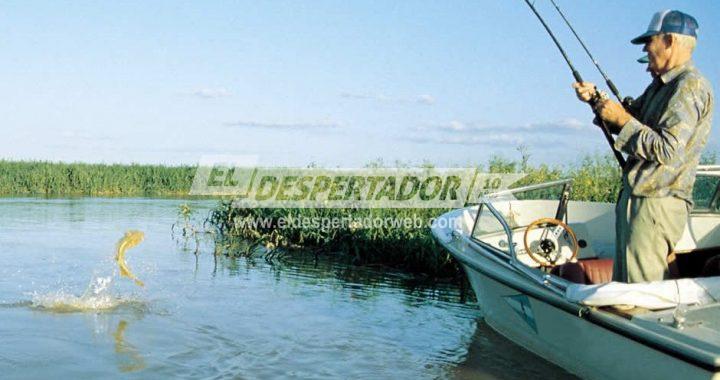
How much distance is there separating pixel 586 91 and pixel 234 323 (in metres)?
4.74

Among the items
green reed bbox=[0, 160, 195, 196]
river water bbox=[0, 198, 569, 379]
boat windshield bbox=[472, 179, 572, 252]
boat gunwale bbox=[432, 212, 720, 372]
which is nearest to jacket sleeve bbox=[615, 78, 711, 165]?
boat gunwale bbox=[432, 212, 720, 372]

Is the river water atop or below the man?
below

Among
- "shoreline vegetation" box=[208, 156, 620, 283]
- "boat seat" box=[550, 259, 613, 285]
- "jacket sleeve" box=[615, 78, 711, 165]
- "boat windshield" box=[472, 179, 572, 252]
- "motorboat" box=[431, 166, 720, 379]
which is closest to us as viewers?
"motorboat" box=[431, 166, 720, 379]

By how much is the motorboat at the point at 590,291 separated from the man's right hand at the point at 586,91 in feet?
3.78

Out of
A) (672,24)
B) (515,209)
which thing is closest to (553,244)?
(515,209)

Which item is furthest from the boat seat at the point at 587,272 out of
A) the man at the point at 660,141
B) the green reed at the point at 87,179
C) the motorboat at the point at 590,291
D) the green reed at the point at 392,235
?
the green reed at the point at 87,179

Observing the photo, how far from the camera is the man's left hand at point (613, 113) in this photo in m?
4.43

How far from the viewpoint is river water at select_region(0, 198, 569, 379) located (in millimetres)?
6406

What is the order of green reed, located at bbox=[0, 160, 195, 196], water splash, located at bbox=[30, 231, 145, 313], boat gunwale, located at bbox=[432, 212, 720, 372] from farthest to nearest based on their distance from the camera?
green reed, located at bbox=[0, 160, 195, 196], water splash, located at bbox=[30, 231, 145, 313], boat gunwale, located at bbox=[432, 212, 720, 372]

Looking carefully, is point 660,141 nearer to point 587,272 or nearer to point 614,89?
point 614,89

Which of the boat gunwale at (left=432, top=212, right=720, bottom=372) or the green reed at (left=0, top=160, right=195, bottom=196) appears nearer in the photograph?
the boat gunwale at (left=432, top=212, right=720, bottom=372)

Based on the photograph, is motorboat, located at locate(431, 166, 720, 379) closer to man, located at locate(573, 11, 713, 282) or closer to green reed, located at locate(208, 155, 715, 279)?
man, located at locate(573, 11, 713, 282)

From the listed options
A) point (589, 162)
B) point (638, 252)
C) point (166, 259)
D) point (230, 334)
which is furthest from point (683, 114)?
point (166, 259)

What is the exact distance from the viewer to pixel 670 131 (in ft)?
14.5
